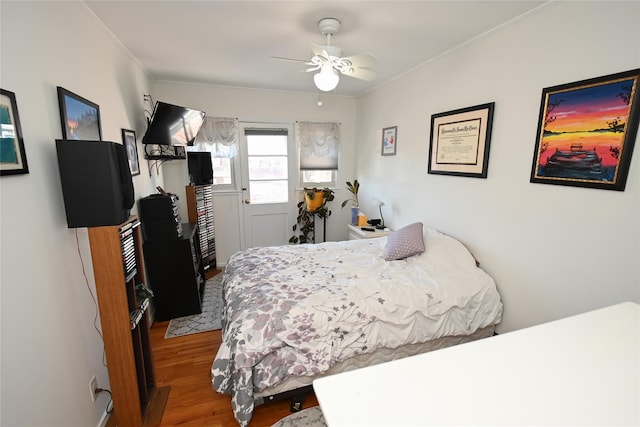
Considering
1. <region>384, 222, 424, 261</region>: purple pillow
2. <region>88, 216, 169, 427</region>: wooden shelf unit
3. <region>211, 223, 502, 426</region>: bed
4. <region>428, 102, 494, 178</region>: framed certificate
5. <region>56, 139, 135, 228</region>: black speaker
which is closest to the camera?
<region>56, 139, 135, 228</region>: black speaker

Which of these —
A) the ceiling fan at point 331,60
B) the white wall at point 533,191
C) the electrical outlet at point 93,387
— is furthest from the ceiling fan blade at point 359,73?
the electrical outlet at point 93,387

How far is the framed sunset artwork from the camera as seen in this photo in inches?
56.2

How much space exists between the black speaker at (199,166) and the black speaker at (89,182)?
86.0 inches

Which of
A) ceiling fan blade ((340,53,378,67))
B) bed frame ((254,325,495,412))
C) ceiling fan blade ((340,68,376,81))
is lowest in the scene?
bed frame ((254,325,495,412))

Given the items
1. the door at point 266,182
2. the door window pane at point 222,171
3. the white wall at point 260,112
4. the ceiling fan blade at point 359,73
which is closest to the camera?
the ceiling fan blade at point 359,73

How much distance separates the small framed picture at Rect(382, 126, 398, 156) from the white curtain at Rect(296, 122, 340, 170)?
94 cm

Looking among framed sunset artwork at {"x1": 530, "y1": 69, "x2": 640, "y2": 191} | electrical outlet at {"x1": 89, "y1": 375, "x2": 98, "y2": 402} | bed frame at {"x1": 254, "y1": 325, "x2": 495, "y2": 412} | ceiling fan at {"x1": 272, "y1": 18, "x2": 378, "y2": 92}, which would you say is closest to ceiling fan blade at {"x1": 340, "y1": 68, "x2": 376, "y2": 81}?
ceiling fan at {"x1": 272, "y1": 18, "x2": 378, "y2": 92}

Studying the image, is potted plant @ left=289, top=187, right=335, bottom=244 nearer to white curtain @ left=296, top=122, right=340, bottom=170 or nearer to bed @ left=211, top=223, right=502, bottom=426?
white curtain @ left=296, top=122, right=340, bottom=170

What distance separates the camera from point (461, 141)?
2.43 m

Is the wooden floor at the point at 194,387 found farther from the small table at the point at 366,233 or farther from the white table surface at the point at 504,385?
the small table at the point at 366,233

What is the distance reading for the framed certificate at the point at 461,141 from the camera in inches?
87.0

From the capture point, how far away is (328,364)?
1658mm

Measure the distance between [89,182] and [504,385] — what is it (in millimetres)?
1780

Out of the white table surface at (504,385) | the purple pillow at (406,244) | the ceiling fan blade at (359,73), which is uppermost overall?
the ceiling fan blade at (359,73)
